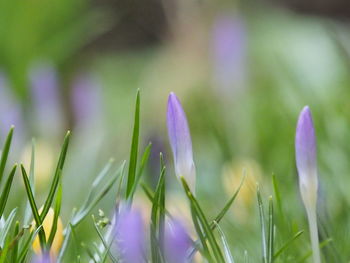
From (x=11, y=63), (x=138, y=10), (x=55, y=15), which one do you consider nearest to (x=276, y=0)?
(x=138, y=10)

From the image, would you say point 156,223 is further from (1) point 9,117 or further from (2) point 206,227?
(1) point 9,117

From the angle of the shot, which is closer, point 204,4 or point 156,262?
point 156,262

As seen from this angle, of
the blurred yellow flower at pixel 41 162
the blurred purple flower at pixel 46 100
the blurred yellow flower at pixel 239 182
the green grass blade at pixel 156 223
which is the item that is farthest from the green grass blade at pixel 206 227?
the blurred purple flower at pixel 46 100

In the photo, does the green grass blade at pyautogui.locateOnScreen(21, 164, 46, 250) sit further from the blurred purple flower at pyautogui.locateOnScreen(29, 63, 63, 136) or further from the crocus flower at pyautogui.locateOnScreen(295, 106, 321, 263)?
the blurred purple flower at pyautogui.locateOnScreen(29, 63, 63, 136)

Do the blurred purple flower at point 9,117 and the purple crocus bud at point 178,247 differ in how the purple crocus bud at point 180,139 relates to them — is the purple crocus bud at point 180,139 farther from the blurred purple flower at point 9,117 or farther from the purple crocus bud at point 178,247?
the blurred purple flower at point 9,117

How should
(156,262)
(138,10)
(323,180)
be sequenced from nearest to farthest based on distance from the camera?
(156,262) → (323,180) → (138,10)

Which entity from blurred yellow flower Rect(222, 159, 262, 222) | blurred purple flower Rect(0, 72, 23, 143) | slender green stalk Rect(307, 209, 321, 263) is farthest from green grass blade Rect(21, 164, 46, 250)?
blurred purple flower Rect(0, 72, 23, 143)

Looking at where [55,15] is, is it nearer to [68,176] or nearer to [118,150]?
[118,150]
